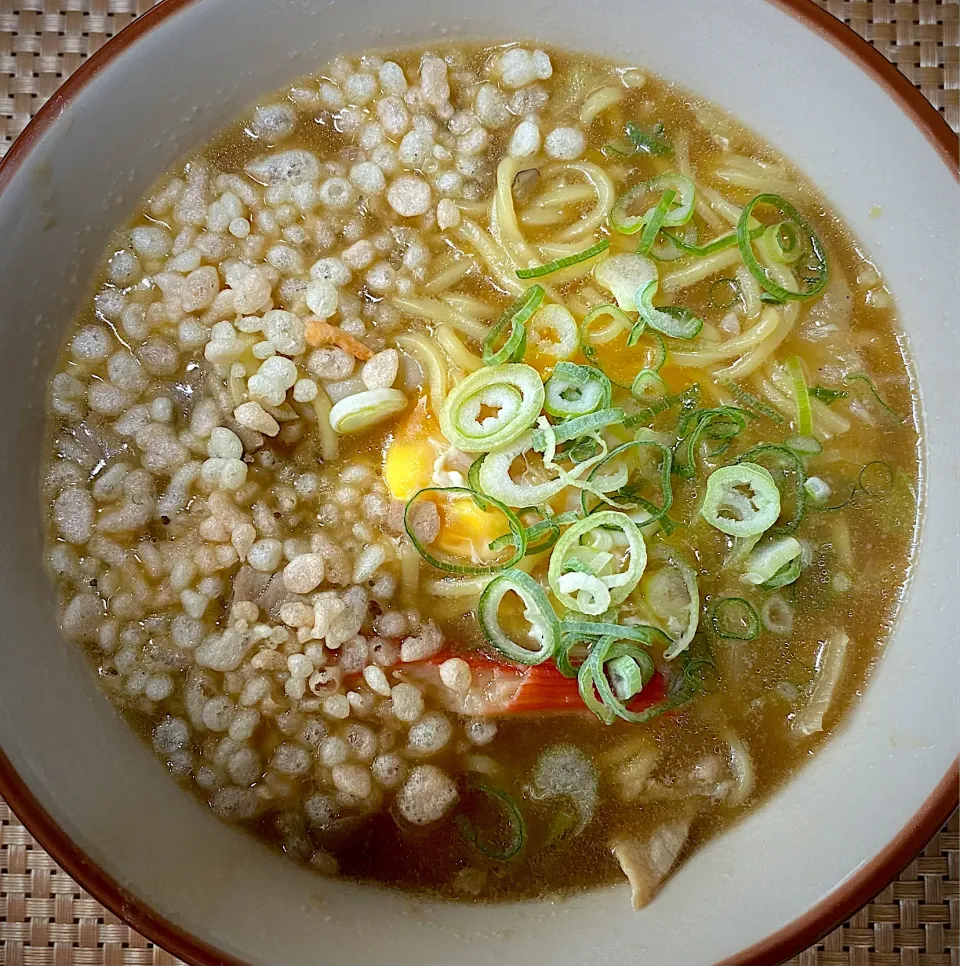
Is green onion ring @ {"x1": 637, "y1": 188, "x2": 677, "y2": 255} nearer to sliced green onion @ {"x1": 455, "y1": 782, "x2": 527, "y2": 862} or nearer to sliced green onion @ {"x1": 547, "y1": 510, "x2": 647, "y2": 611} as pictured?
sliced green onion @ {"x1": 547, "y1": 510, "x2": 647, "y2": 611}

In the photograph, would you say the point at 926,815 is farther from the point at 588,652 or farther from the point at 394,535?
the point at 394,535

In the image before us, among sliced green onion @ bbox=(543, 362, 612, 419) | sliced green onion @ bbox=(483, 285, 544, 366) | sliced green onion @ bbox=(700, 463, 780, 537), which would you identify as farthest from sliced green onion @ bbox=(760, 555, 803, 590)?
sliced green onion @ bbox=(483, 285, 544, 366)

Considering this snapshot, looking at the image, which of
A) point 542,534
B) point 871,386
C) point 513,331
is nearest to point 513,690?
point 542,534

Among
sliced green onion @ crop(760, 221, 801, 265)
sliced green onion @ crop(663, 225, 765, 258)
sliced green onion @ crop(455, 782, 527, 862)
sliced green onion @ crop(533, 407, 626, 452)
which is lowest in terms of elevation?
sliced green onion @ crop(455, 782, 527, 862)

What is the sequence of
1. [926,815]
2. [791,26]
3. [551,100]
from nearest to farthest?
[926,815] < [791,26] < [551,100]

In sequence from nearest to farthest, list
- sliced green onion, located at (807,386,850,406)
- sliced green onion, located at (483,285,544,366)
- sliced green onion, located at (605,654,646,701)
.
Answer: sliced green onion, located at (605,654,646,701) < sliced green onion, located at (483,285,544,366) < sliced green onion, located at (807,386,850,406)

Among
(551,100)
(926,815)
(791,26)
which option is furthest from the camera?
(551,100)

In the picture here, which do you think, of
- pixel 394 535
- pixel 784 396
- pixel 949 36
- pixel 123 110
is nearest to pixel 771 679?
pixel 784 396
